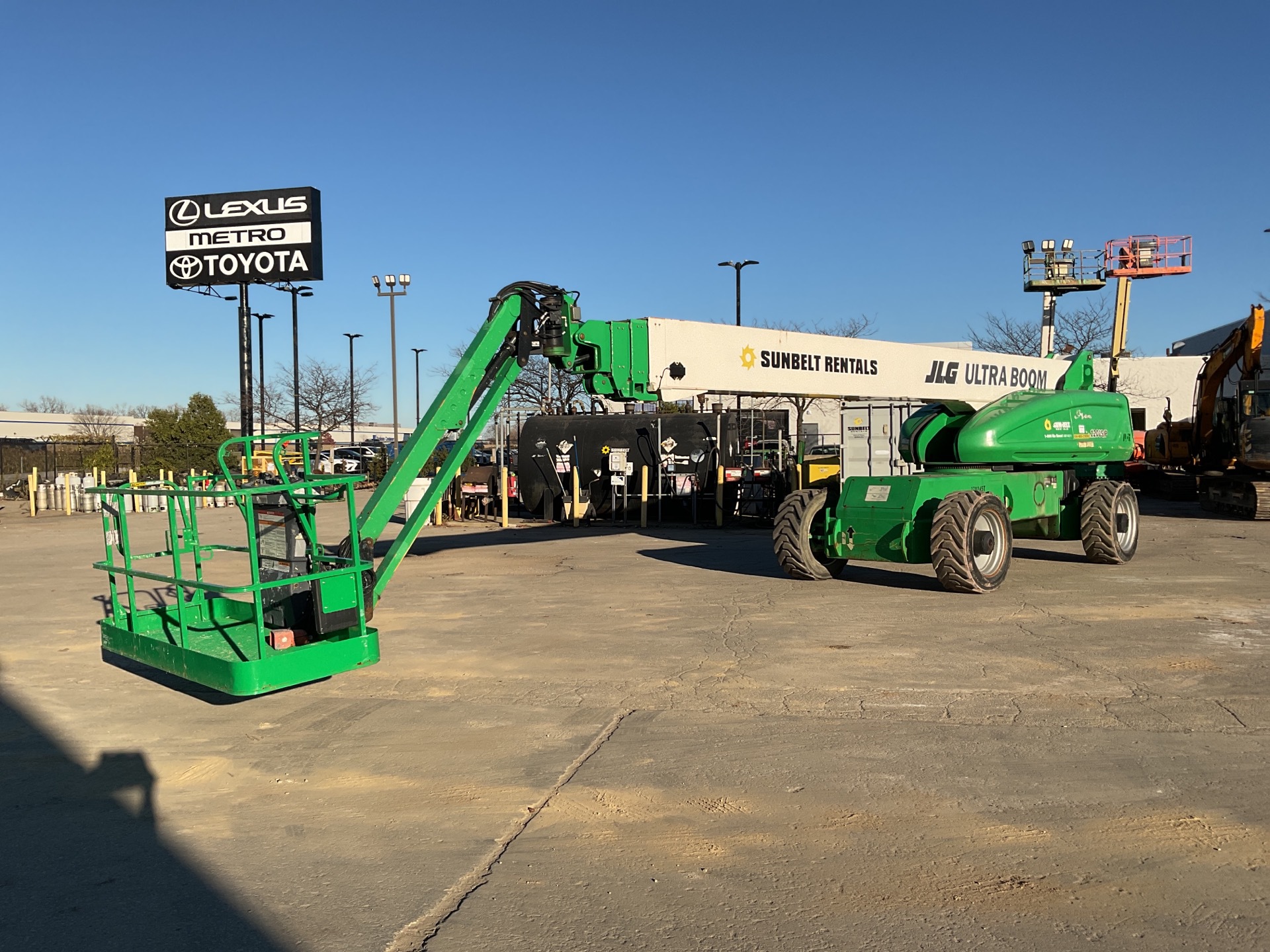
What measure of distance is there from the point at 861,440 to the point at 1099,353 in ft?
127

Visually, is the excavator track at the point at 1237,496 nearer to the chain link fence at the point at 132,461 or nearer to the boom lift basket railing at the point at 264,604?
the boom lift basket railing at the point at 264,604

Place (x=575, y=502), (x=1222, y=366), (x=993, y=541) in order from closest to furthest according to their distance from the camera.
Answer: (x=993, y=541) < (x=575, y=502) < (x=1222, y=366)

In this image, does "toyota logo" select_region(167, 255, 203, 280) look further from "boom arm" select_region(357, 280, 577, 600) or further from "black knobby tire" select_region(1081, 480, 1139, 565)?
"black knobby tire" select_region(1081, 480, 1139, 565)

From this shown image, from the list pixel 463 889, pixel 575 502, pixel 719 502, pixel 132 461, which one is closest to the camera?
pixel 463 889

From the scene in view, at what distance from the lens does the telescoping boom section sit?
684 cm

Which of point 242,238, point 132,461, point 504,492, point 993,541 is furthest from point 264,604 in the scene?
point 132,461

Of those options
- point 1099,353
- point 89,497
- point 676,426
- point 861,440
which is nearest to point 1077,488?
point 861,440

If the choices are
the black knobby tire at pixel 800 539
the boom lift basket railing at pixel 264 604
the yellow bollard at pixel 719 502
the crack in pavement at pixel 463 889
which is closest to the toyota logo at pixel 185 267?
the yellow bollard at pixel 719 502

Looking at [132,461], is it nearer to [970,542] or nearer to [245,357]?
[245,357]

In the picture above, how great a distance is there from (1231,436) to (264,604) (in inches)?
832

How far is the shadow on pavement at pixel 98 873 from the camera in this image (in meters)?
3.86

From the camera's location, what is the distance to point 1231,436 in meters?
21.9

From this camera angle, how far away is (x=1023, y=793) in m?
5.20

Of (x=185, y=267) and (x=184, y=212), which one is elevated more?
(x=184, y=212)
